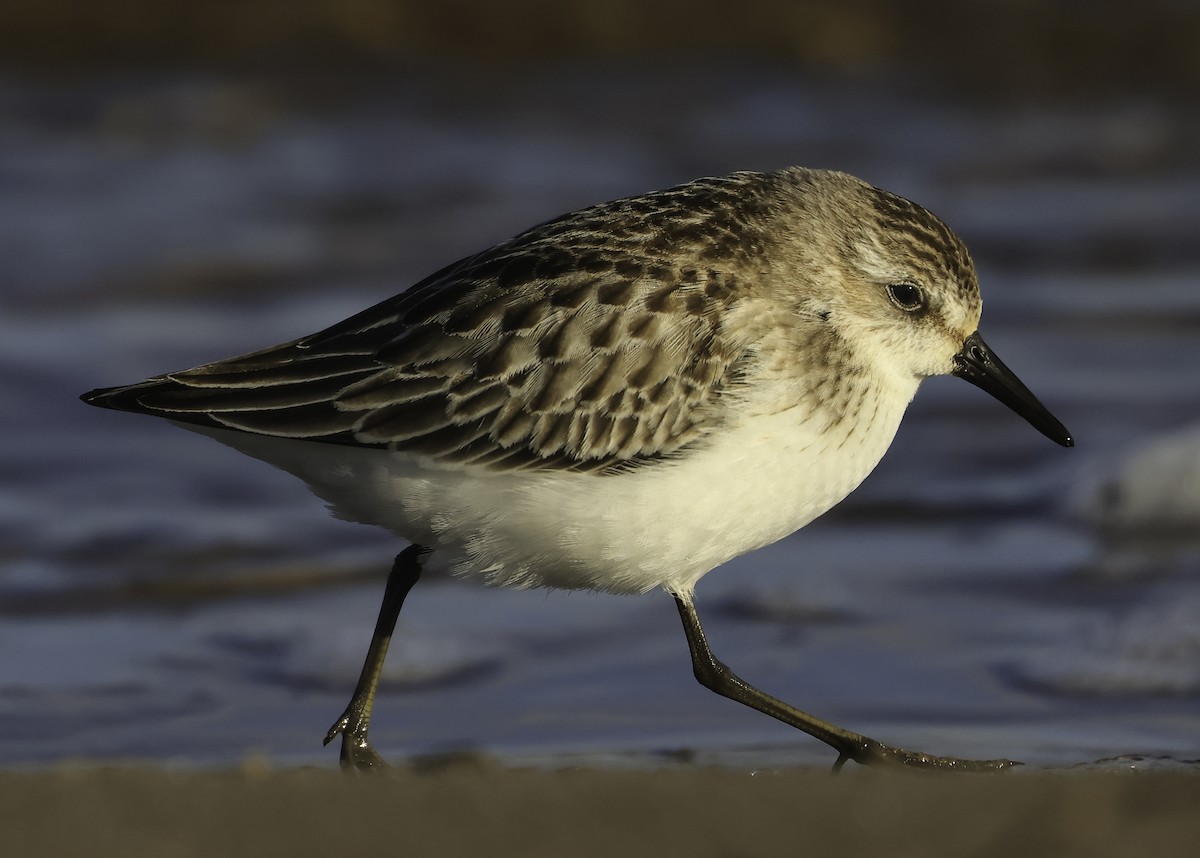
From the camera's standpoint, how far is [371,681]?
6211 millimetres

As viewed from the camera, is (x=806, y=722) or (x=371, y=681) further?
(x=371, y=681)

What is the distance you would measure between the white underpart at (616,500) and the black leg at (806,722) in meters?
0.44

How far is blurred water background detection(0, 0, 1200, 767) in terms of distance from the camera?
22.2 feet

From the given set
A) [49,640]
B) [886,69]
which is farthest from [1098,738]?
[886,69]

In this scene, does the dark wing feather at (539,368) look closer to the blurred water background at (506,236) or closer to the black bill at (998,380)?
the black bill at (998,380)

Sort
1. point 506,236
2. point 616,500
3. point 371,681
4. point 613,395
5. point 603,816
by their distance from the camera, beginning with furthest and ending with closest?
point 506,236 → point 371,681 → point 613,395 → point 616,500 → point 603,816

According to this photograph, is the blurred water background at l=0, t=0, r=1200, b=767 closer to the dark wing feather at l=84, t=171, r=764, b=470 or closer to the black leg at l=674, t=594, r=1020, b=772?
the black leg at l=674, t=594, r=1020, b=772

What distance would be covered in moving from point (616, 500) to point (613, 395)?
13.0 inches

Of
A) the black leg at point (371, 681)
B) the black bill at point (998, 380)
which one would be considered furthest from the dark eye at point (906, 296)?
the black leg at point (371, 681)

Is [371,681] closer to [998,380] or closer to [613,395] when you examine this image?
[613,395]

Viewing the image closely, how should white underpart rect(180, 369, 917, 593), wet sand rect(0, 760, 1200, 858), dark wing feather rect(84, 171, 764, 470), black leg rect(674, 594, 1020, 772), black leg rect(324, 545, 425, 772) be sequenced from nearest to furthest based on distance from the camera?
1. wet sand rect(0, 760, 1200, 858)
2. white underpart rect(180, 369, 917, 593)
3. dark wing feather rect(84, 171, 764, 470)
4. black leg rect(674, 594, 1020, 772)
5. black leg rect(324, 545, 425, 772)

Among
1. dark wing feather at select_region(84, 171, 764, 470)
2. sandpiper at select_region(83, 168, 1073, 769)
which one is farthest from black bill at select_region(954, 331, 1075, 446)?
dark wing feather at select_region(84, 171, 764, 470)

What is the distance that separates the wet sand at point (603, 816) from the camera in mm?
4059

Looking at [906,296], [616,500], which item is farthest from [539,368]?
[906,296]
